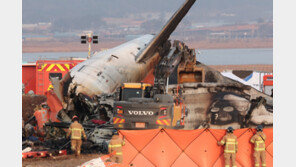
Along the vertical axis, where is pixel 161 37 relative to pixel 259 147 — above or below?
above

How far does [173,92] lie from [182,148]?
23.1 ft

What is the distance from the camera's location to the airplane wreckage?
25812 mm

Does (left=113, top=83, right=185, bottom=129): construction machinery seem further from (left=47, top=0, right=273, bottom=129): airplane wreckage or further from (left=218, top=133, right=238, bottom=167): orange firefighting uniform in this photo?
(left=218, top=133, right=238, bottom=167): orange firefighting uniform

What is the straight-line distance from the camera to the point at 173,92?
2680 centimetres

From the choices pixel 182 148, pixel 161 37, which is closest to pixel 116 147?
pixel 182 148

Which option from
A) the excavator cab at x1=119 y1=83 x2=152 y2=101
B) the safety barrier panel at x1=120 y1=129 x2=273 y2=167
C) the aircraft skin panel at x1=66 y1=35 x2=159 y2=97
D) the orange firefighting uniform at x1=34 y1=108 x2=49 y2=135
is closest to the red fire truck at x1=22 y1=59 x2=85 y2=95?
the aircraft skin panel at x1=66 y1=35 x2=159 y2=97

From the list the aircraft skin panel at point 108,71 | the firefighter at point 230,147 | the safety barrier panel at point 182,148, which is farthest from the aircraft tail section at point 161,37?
the firefighter at point 230,147

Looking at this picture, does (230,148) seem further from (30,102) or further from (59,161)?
(30,102)

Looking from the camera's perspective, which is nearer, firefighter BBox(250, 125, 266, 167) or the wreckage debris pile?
firefighter BBox(250, 125, 266, 167)

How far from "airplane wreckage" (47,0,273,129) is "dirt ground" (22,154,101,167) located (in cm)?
518

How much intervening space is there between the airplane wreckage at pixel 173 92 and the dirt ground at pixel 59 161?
17.0 feet
